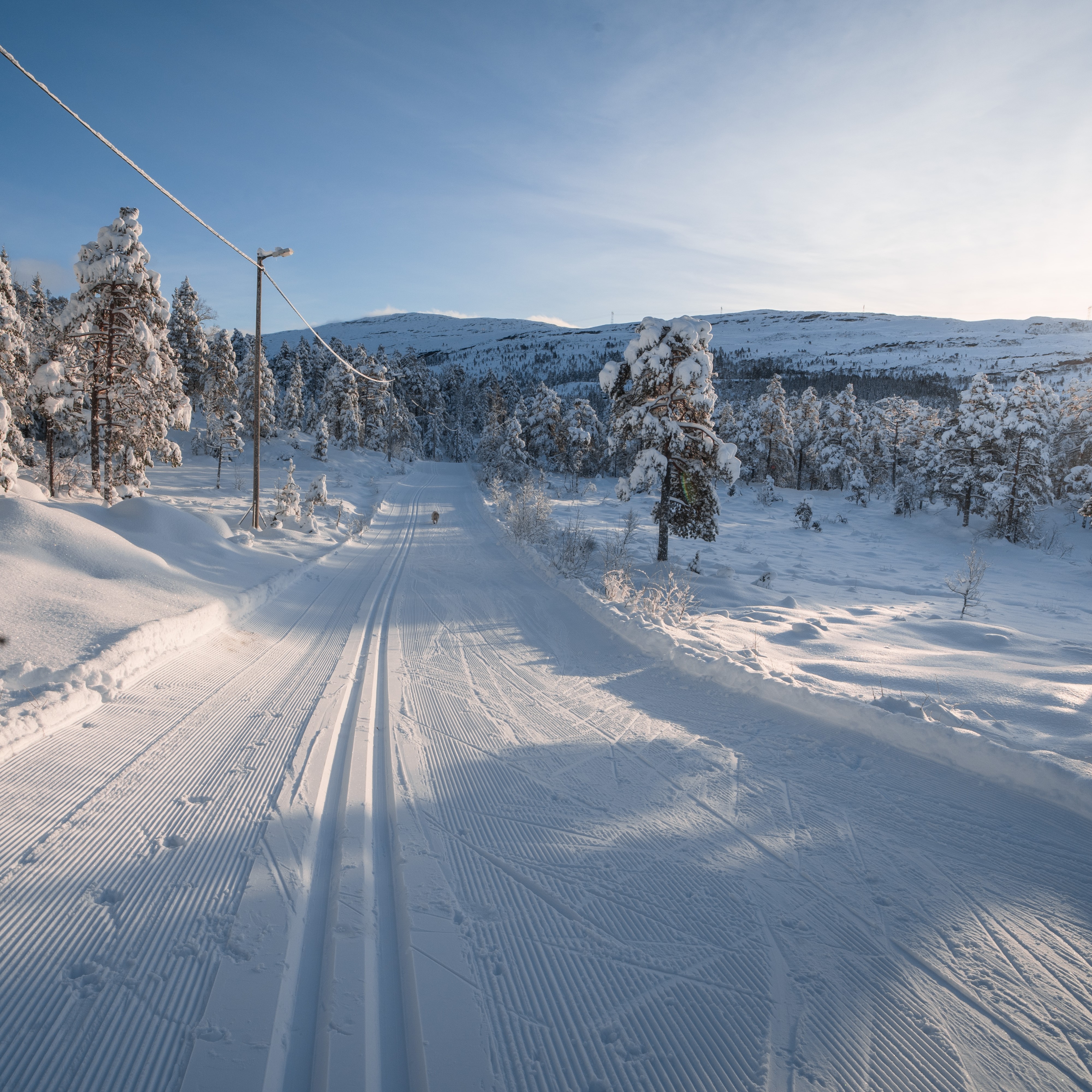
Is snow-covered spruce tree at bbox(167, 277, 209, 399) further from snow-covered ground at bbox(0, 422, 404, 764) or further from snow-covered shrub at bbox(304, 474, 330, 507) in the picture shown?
snow-covered ground at bbox(0, 422, 404, 764)

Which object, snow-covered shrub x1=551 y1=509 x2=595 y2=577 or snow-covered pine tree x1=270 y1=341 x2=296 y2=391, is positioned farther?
snow-covered pine tree x1=270 y1=341 x2=296 y2=391

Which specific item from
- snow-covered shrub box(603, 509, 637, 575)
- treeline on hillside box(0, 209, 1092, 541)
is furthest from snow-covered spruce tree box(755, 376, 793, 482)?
snow-covered shrub box(603, 509, 637, 575)

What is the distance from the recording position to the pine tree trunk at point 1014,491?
27438mm

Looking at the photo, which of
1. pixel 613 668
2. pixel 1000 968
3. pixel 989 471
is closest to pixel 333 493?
pixel 613 668

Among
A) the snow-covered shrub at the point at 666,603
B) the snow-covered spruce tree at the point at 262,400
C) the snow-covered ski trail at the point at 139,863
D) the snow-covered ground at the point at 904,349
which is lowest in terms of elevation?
the snow-covered ski trail at the point at 139,863

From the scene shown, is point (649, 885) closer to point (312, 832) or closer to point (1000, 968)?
point (1000, 968)

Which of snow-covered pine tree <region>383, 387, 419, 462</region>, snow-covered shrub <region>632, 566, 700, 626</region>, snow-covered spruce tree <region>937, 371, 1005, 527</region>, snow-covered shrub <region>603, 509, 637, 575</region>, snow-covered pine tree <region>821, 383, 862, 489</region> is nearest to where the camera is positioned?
snow-covered shrub <region>632, 566, 700, 626</region>

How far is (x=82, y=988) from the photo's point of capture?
7.58 feet

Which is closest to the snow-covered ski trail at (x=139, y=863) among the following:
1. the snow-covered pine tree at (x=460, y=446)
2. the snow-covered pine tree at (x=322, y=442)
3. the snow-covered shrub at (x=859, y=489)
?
the snow-covered pine tree at (x=322, y=442)

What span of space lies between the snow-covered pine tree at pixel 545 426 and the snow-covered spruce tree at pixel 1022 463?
1132 inches

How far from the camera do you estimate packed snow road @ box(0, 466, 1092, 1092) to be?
2.18 meters

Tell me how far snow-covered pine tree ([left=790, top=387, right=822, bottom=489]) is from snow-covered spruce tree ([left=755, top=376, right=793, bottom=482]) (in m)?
2.21

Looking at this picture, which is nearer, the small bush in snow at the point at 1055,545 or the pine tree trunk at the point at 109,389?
the pine tree trunk at the point at 109,389

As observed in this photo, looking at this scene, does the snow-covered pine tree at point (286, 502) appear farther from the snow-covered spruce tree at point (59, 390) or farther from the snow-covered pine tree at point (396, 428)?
the snow-covered pine tree at point (396, 428)
